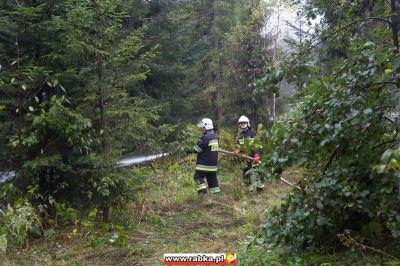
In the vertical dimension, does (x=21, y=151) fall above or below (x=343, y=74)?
below

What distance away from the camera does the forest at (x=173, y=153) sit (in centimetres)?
413

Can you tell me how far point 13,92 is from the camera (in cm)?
689

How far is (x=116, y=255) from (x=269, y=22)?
14.5 m

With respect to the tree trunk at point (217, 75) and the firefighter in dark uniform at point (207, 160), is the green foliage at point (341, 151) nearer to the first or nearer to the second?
the firefighter in dark uniform at point (207, 160)

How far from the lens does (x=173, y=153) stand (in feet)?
27.0

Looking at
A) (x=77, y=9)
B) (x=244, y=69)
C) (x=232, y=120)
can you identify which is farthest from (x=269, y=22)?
(x=77, y=9)

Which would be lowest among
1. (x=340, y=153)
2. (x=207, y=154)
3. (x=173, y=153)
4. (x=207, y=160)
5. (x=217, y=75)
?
(x=207, y=160)

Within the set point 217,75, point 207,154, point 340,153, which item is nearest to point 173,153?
point 207,154

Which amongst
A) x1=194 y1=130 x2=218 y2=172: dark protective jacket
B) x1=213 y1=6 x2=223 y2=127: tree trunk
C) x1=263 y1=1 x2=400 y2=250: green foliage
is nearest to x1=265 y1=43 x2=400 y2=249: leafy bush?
x1=263 y1=1 x2=400 y2=250: green foliage

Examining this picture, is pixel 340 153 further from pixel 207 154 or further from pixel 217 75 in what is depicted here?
pixel 217 75

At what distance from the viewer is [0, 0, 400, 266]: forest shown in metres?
4.13

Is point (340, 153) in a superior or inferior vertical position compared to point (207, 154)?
superior

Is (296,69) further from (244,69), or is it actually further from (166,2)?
(244,69)

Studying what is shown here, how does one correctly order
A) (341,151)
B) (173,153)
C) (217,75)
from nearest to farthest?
(341,151)
(173,153)
(217,75)
